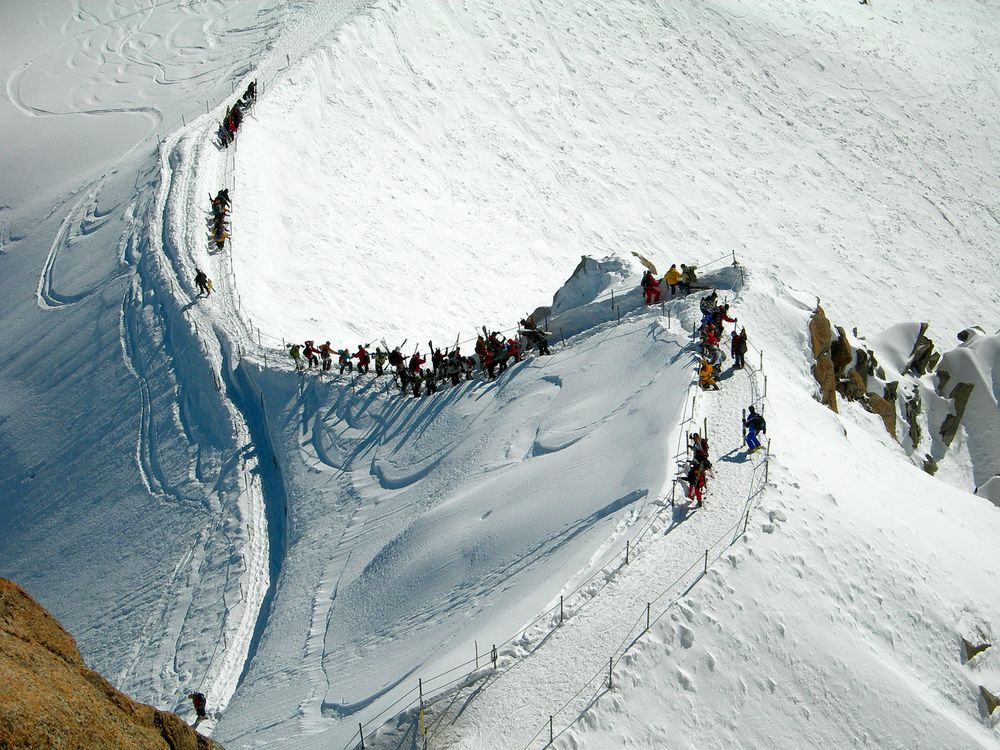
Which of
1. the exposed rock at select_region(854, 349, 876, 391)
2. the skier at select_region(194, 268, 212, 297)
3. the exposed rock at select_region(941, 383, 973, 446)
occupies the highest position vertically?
the skier at select_region(194, 268, 212, 297)

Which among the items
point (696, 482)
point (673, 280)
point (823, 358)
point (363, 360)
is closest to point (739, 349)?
point (673, 280)

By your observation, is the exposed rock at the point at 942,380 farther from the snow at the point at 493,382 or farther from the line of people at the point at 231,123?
the line of people at the point at 231,123

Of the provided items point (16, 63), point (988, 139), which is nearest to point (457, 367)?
point (16, 63)

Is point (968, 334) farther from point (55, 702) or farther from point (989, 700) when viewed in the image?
point (55, 702)

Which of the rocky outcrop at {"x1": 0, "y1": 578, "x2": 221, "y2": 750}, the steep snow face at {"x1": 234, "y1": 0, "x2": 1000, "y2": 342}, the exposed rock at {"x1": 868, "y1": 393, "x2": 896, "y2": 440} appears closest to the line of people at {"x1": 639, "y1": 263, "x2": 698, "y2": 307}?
the exposed rock at {"x1": 868, "y1": 393, "x2": 896, "y2": 440}

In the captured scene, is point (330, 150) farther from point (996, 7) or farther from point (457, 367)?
point (996, 7)

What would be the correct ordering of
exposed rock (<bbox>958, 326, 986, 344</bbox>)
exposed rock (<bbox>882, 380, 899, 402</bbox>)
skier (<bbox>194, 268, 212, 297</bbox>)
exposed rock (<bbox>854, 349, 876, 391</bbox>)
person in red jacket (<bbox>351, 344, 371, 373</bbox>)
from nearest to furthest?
1. person in red jacket (<bbox>351, 344, 371, 373</bbox>)
2. exposed rock (<bbox>854, 349, 876, 391</bbox>)
3. exposed rock (<bbox>882, 380, 899, 402</bbox>)
4. skier (<bbox>194, 268, 212, 297</bbox>)
5. exposed rock (<bbox>958, 326, 986, 344</bbox>)

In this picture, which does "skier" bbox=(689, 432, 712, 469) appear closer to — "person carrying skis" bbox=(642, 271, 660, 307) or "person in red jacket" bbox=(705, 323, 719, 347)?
"person in red jacket" bbox=(705, 323, 719, 347)
